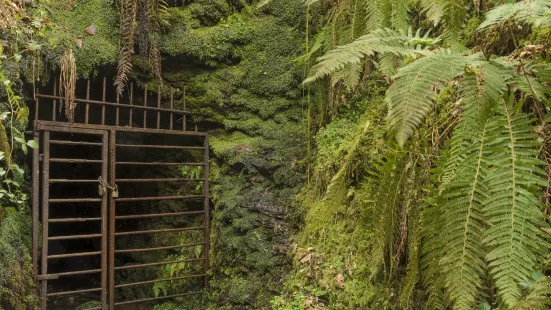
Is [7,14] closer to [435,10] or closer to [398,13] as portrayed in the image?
[398,13]

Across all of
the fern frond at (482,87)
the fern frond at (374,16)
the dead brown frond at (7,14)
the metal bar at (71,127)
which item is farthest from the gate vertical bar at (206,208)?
the fern frond at (482,87)

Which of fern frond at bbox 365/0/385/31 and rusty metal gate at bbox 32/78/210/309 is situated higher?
fern frond at bbox 365/0/385/31

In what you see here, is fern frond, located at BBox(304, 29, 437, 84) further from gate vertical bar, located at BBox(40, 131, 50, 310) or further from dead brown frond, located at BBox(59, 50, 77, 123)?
gate vertical bar, located at BBox(40, 131, 50, 310)

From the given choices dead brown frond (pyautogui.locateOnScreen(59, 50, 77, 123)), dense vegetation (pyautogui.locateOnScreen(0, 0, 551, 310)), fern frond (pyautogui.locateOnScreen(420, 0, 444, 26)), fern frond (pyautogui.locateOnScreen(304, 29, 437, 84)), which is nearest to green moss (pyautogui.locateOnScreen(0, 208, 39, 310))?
dense vegetation (pyautogui.locateOnScreen(0, 0, 551, 310))

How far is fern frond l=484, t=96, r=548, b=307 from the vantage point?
1297mm

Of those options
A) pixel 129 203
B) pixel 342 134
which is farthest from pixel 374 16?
pixel 129 203

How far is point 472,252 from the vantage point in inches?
55.8

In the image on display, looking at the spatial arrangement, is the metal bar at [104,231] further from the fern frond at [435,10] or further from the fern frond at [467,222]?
the fern frond at [467,222]

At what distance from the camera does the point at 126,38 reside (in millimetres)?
4148

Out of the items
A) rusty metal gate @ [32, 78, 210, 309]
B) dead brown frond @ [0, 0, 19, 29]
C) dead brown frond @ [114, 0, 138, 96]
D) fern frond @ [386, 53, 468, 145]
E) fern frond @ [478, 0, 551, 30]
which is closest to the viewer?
fern frond @ [386, 53, 468, 145]

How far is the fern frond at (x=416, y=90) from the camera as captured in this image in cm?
115

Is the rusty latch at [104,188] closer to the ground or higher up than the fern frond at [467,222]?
closer to the ground

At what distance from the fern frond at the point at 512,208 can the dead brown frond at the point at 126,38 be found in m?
3.39

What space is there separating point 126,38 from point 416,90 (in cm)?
352
